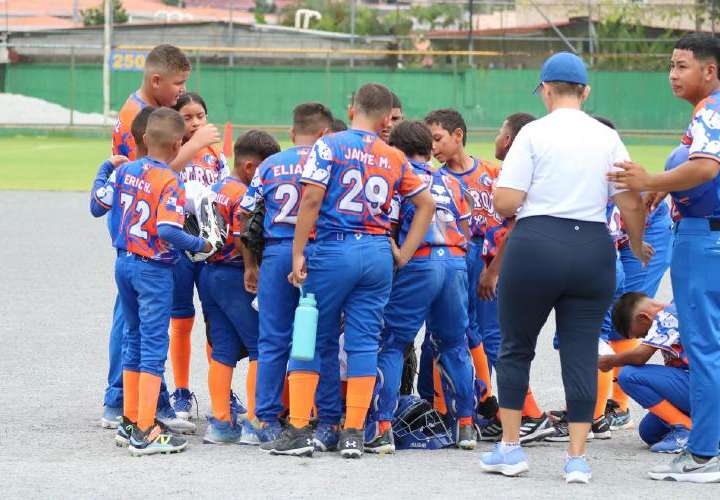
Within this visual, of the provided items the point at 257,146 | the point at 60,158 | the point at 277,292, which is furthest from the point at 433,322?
the point at 60,158

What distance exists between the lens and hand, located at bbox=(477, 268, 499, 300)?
726 centimetres

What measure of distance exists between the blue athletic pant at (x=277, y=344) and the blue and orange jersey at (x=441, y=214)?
0.68 metres

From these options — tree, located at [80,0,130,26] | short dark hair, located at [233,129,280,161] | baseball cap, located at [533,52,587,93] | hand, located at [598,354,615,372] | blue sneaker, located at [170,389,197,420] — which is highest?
tree, located at [80,0,130,26]

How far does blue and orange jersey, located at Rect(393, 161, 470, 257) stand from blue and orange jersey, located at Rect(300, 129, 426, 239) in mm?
286

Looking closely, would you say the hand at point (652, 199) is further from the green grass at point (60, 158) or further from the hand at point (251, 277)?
the green grass at point (60, 158)

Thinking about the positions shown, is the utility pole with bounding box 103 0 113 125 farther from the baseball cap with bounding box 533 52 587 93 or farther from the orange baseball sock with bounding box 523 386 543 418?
the baseball cap with bounding box 533 52 587 93

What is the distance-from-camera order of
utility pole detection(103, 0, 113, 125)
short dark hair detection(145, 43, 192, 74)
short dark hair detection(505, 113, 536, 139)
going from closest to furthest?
short dark hair detection(145, 43, 192, 74) < short dark hair detection(505, 113, 536, 139) < utility pole detection(103, 0, 113, 125)

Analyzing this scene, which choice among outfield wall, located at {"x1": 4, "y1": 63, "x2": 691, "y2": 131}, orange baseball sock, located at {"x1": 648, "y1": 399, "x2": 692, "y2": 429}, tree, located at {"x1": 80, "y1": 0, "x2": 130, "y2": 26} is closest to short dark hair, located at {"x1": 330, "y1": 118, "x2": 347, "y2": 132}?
orange baseball sock, located at {"x1": 648, "y1": 399, "x2": 692, "y2": 429}

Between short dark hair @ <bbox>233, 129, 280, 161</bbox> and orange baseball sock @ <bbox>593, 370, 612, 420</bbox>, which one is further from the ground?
short dark hair @ <bbox>233, 129, 280, 161</bbox>

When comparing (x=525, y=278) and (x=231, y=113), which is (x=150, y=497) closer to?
(x=525, y=278)

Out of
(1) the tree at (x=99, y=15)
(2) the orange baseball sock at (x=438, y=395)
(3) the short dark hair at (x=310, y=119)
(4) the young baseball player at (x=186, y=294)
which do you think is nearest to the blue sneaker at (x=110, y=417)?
(4) the young baseball player at (x=186, y=294)

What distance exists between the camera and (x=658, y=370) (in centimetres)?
688

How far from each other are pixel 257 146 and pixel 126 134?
0.81 meters

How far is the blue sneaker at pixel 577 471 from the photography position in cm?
596
